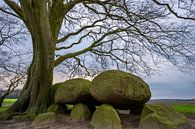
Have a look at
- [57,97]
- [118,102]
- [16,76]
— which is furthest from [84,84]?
[16,76]

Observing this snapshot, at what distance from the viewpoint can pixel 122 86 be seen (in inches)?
349

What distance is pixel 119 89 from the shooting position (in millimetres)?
8789

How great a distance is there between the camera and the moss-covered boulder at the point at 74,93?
993 cm

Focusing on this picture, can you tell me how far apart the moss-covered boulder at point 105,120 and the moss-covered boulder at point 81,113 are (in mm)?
952

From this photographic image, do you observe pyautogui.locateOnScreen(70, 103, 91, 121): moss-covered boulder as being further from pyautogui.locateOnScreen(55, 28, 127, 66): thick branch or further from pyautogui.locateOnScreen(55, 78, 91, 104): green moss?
pyautogui.locateOnScreen(55, 28, 127, 66): thick branch

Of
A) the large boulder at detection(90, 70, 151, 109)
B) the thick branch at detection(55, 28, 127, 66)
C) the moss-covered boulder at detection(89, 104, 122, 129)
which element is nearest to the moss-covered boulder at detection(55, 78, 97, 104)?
the large boulder at detection(90, 70, 151, 109)

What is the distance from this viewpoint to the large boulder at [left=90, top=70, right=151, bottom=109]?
347 inches

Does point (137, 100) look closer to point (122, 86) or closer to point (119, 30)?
point (122, 86)

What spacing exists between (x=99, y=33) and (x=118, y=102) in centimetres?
672

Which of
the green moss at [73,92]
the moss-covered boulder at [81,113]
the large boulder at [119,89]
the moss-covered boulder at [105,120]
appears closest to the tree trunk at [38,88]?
the green moss at [73,92]

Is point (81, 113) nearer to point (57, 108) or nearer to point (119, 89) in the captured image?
point (57, 108)

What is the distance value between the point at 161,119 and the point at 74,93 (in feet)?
10.4

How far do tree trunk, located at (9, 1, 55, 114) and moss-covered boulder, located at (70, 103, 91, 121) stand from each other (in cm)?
175

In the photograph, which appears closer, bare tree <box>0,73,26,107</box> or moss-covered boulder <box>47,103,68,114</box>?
moss-covered boulder <box>47,103,68,114</box>
